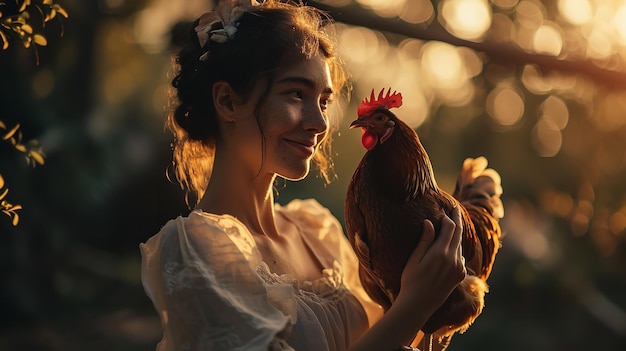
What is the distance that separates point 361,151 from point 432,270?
423cm

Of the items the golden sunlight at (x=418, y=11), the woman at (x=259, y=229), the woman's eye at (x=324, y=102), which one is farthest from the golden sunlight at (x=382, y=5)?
the woman's eye at (x=324, y=102)

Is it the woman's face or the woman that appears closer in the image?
the woman

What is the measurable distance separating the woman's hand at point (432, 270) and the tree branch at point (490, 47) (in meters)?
0.72

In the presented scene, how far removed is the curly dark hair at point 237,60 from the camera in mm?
1504

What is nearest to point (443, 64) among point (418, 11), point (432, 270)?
point (418, 11)

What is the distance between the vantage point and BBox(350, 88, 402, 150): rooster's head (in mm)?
1509

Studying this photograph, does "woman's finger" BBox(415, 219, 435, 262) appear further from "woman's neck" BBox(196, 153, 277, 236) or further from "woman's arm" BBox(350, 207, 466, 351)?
"woman's neck" BBox(196, 153, 277, 236)

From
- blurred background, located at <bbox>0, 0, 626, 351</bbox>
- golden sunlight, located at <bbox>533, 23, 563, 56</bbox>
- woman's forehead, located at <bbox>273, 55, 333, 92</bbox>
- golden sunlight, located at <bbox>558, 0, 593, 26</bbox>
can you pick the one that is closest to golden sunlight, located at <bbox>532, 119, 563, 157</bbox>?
blurred background, located at <bbox>0, 0, 626, 351</bbox>

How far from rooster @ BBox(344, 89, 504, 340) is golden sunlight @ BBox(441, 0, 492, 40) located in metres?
3.76

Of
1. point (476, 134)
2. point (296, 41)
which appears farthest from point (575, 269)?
point (296, 41)

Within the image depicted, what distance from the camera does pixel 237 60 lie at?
151cm

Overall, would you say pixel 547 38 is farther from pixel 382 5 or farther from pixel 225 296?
pixel 225 296

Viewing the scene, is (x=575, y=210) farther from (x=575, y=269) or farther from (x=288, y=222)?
(x=288, y=222)

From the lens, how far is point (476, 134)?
18.6 feet
